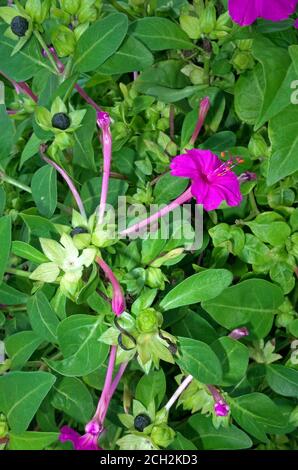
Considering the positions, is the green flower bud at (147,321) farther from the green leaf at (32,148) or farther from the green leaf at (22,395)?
the green leaf at (32,148)

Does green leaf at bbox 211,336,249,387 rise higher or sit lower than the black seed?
lower

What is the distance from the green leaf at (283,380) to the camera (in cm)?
86

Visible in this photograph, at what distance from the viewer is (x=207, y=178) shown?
0.79m

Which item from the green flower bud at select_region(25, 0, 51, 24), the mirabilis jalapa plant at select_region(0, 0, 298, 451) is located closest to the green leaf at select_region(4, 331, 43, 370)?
the mirabilis jalapa plant at select_region(0, 0, 298, 451)

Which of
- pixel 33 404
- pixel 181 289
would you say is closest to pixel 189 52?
pixel 181 289

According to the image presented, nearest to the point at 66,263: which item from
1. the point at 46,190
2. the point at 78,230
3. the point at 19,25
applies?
the point at 78,230

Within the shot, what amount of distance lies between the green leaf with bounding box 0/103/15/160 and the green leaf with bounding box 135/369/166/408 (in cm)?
38

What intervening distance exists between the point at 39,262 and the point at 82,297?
88 millimetres

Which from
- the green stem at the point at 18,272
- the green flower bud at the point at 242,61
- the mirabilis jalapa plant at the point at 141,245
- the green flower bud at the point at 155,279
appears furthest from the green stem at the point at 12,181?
the green flower bud at the point at 242,61

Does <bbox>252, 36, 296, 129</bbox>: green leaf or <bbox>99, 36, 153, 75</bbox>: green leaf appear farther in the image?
<bbox>99, 36, 153, 75</bbox>: green leaf

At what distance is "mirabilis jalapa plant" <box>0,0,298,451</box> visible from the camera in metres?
0.77

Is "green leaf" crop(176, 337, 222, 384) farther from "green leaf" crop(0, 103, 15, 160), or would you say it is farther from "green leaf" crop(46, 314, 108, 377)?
"green leaf" crop(0, 103, 15, 160)

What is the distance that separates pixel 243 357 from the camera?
0.82 meters
